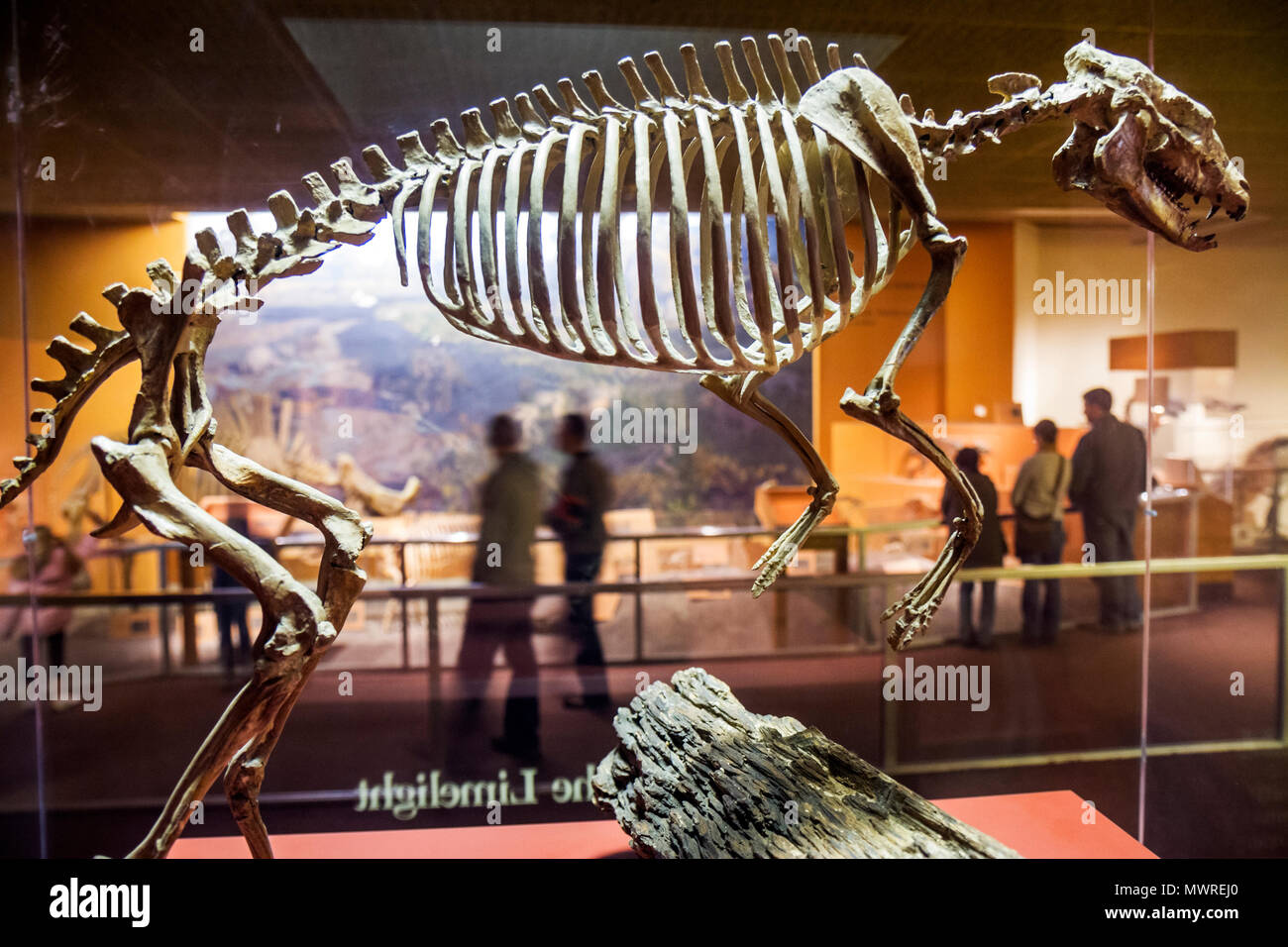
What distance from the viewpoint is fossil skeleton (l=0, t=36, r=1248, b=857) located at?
1.91 m

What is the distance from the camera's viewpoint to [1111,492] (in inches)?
144

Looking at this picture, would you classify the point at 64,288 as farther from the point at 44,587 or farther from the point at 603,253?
the point at 603,253

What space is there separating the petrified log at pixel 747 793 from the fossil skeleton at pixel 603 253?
493mm

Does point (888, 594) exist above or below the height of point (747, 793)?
above

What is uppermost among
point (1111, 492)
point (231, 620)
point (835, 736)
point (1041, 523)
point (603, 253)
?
point (603, 253)

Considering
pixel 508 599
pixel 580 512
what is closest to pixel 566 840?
pixel 508 599

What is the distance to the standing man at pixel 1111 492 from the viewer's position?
3564 millimetres

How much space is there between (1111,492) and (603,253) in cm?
291

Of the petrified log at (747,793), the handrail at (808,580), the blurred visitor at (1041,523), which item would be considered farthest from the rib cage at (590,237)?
the blurred visitor at (1041,523)

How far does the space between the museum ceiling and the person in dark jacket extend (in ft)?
5.40

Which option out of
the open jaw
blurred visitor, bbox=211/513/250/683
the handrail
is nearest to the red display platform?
blurred visitor, bbox=211/513/250/683

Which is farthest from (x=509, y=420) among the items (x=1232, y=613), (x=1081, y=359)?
(x=1232, y=613)

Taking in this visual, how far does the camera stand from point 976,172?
11.1ft

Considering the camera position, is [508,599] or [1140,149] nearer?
[1140,149]
